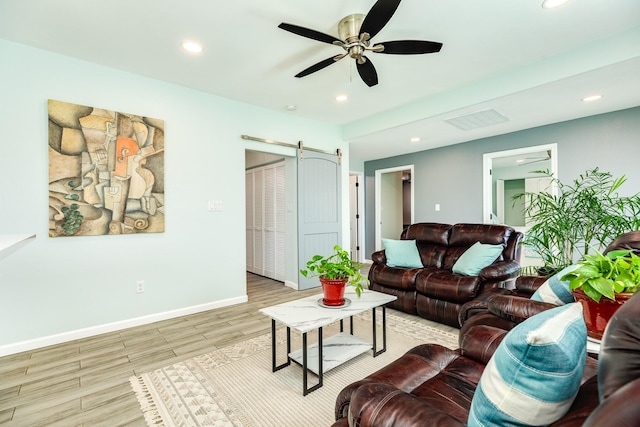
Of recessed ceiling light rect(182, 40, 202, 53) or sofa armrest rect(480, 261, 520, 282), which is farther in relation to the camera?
sofa armrest rect(480, 261, 520, 282)

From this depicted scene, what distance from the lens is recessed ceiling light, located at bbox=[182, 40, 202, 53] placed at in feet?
8.25

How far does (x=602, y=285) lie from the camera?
1017 millimetres

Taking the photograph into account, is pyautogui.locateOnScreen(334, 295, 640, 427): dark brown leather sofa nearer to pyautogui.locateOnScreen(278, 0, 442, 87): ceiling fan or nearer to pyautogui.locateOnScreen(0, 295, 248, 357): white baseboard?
pyautogui.locateOnScreen(278, 0, 442, 87): ceiling fan

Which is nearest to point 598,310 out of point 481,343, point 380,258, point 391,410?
point 481,343

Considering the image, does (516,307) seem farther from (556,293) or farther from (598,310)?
(598,310)

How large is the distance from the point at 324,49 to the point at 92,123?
225 cm

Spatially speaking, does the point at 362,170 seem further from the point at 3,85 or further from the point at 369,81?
the point at 3,85

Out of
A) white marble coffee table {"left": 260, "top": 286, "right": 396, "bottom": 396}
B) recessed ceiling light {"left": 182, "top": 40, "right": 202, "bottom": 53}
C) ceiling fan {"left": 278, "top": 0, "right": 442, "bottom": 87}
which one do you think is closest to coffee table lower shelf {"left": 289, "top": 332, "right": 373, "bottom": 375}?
white marble coffee table {"left": 260, "top": 286, "right": 396, "bottom": 396}

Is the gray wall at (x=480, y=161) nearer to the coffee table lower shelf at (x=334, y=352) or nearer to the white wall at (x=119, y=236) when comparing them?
the white wall at (x=119, y=236)

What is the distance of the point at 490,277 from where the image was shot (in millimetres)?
2734

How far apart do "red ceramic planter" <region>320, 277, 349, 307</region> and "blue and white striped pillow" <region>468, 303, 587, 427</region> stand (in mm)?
1333

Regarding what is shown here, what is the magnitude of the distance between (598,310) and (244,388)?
1.92 metres

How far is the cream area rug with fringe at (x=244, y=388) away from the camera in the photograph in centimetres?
167

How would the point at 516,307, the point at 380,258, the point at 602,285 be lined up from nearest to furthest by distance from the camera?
the point at 602,285
the point at 516,307
the point at 380,258
